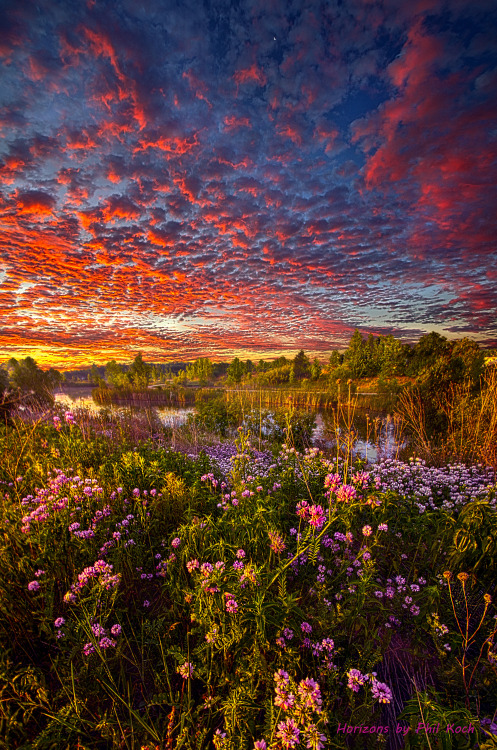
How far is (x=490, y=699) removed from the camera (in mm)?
1684

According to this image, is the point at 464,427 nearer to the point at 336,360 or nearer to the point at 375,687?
the point at 375,687

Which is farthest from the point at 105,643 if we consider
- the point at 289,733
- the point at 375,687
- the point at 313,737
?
the point at 375,687

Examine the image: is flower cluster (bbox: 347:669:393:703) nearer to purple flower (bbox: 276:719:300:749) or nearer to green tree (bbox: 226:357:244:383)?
purple flower (bbox: 276:719:300:749)

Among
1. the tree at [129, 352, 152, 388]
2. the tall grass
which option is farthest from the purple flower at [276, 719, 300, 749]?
the tree at [129, 352, 152, 388]

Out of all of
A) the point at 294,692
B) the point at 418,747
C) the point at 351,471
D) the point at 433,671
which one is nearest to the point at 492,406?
the point at 351,471

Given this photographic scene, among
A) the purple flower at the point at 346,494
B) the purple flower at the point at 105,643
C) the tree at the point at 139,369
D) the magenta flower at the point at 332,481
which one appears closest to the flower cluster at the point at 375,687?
the purple flower at the point at 346,494

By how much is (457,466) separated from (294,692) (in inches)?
223

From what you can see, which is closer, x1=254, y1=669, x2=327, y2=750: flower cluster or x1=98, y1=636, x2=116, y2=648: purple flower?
x1=254, y1=669, x2=327, y2=750: flower cluster

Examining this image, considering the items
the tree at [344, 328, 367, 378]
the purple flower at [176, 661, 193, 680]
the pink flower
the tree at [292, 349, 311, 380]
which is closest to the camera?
the pink flower

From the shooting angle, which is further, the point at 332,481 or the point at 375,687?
the point at 332,481

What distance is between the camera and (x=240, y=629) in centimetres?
155

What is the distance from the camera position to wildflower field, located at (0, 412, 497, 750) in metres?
1.39

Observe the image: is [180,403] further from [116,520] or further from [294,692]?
[294,692]

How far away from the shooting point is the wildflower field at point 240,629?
139 centimetres
